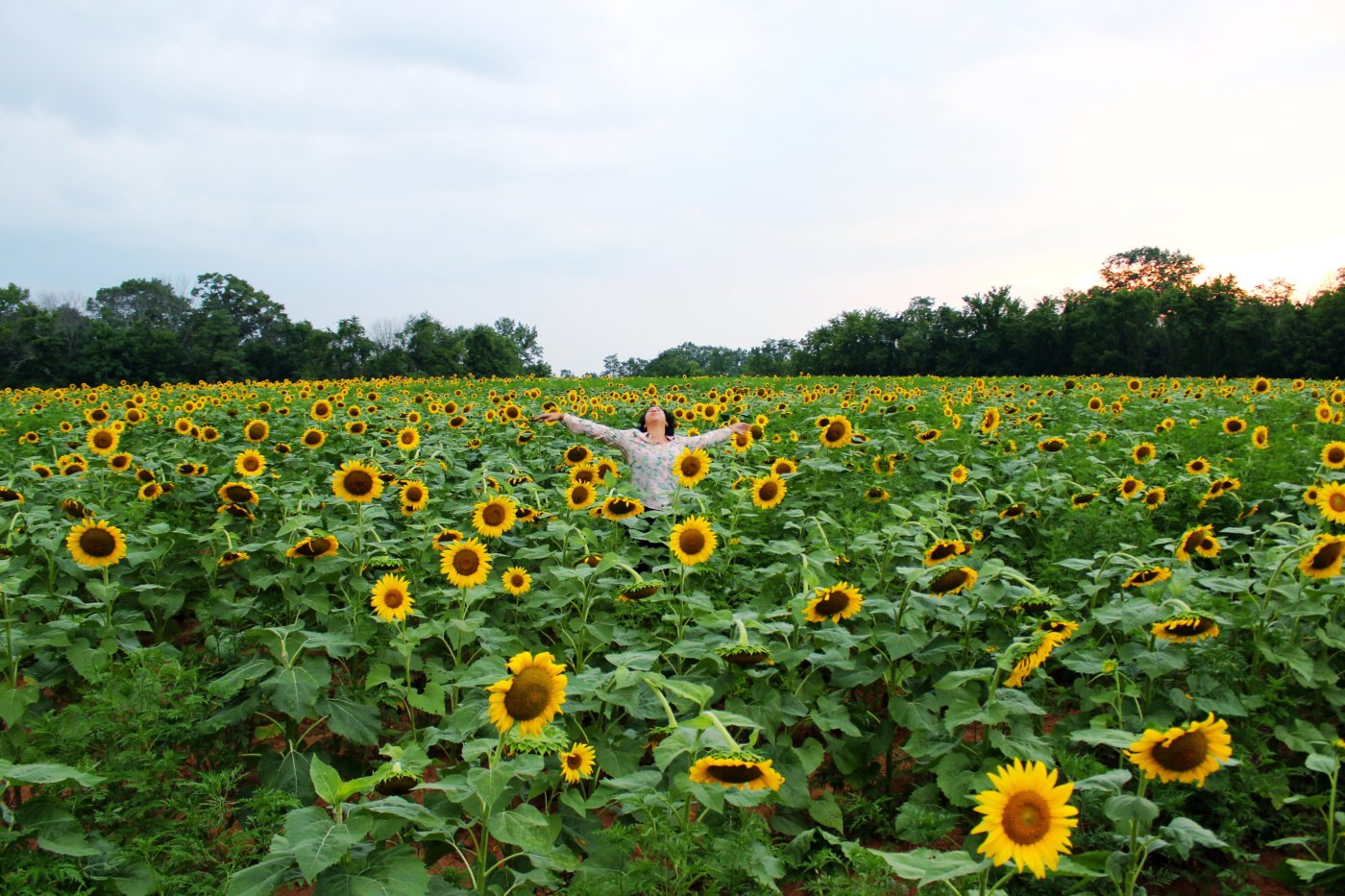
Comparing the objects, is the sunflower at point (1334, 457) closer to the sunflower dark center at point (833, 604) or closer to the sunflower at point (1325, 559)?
the sunflower at point (1325, 559)

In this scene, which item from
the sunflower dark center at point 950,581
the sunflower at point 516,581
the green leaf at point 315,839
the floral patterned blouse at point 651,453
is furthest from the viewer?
the floral patterned blouse at point 651,453

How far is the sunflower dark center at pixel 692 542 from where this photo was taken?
3.71 metres

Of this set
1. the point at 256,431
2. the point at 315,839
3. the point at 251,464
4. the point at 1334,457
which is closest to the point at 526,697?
the point at 315,839

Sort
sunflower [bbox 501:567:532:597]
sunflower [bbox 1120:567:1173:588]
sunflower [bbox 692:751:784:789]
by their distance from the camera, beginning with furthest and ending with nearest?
sunflower [bbox 501:567:532:597] < sunflower [bbox 1120:567:1173:588] < sunflower [bbox 692:751:784:789]

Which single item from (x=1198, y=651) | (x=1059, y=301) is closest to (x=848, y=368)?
(x=1059, y=301)

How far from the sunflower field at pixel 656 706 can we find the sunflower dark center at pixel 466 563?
0.9 inches

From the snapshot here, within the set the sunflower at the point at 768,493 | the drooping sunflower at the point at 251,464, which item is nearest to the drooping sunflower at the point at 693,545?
the sunflower at the point at 768,493

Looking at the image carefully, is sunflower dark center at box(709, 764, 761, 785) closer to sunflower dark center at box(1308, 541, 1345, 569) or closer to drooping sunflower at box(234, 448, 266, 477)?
sunflower dark center at box(1308, 541, 1345, 569)

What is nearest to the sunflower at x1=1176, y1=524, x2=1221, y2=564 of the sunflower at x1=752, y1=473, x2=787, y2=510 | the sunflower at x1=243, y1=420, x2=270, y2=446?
the sunflower at x1=752, y1=473, x2=787, y2=510

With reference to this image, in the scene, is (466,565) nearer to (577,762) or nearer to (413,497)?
(577,762)

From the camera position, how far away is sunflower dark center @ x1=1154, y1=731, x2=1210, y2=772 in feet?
6.60

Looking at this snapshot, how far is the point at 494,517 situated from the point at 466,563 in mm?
727

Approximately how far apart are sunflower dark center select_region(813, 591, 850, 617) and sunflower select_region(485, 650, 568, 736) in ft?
3.84

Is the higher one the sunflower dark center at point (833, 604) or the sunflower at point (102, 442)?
the sunflower at point (102, 442)
